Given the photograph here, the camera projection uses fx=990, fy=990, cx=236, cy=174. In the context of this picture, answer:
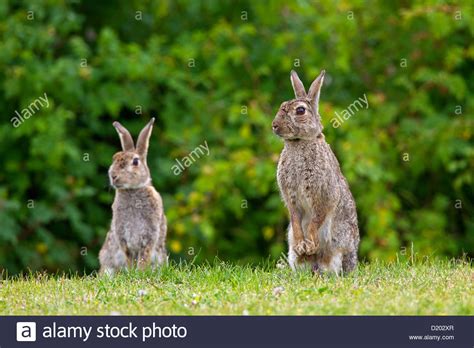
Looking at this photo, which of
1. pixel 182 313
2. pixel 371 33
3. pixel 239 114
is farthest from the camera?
pixel 371 33

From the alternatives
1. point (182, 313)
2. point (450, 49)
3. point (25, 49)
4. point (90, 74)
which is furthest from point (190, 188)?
point (182, 313)

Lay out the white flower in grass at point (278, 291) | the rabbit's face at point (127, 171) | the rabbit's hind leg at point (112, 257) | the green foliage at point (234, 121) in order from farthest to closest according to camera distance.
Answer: the green foliage at point (234, 121) → the rabbit's hind leg at point (112, 257) → the rabbit's face at point (127, 171) → the white flower in grass at point (278, 291)

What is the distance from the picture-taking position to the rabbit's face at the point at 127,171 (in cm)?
1083

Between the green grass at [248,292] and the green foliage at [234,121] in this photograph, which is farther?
the green foliage at [234,121]

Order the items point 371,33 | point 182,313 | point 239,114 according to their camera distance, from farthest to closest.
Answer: point 371,33 → point 239,114 → point 182,313

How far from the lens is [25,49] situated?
1524 cm

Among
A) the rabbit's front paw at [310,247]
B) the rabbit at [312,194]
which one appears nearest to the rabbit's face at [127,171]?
the rabbit at [312,194]

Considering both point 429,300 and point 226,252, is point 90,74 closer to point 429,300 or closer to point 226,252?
point 226,252

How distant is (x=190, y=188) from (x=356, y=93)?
10.2ft

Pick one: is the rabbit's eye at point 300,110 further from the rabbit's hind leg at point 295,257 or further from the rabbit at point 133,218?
the rabbit at point 133,218

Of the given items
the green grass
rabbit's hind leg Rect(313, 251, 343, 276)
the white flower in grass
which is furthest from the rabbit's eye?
the white flower in grass

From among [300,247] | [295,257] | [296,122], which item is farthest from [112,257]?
[296,122]

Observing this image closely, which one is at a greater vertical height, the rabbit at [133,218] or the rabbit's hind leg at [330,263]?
the rabbit at [133,218]

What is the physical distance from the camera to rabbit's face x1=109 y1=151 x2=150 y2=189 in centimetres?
1083
